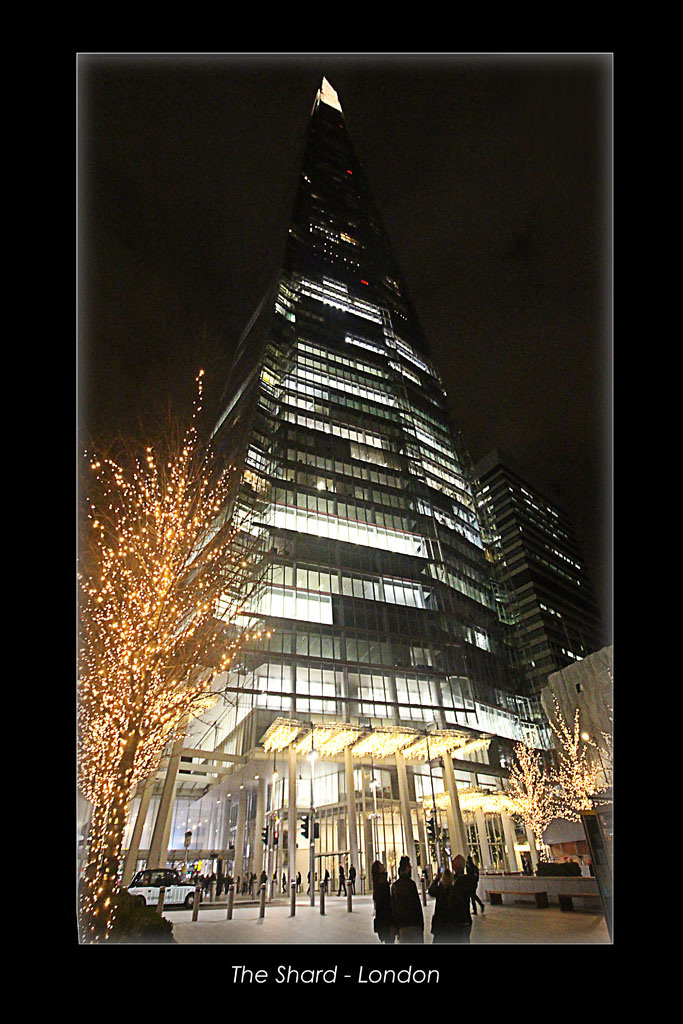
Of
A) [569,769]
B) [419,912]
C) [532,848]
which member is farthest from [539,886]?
[532,848]

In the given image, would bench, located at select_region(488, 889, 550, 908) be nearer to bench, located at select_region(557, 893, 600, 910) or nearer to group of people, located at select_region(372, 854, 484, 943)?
bench, located at select_region(557, 893, 600, 910)

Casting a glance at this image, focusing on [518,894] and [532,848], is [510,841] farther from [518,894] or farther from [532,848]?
[518,894]

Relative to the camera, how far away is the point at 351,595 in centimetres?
1914

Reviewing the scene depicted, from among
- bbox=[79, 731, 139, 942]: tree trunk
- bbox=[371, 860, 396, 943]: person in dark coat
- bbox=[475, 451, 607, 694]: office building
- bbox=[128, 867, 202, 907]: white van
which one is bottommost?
bbox=[128, 867, 202, 907]: white van

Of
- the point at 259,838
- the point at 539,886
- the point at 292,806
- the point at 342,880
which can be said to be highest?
the point at 292,806

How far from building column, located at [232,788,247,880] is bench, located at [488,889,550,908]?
7.22m

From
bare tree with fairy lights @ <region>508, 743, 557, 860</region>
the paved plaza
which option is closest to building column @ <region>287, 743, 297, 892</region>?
the paved plaza

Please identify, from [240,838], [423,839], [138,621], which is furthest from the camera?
[423,839]

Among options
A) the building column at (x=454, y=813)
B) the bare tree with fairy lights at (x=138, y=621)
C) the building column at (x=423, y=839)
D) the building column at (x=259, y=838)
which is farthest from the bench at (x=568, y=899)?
the building column at (x=454, y=813)

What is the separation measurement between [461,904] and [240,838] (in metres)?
11.5

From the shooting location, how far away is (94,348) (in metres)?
5.20

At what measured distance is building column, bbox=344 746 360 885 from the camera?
15.2 meters

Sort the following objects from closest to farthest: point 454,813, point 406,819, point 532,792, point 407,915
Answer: point 407,915 → point 406,819 → point 454,813 → point 532,792

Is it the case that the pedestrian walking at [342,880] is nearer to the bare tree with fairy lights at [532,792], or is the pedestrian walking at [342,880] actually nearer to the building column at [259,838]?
the building column at [259,838]
